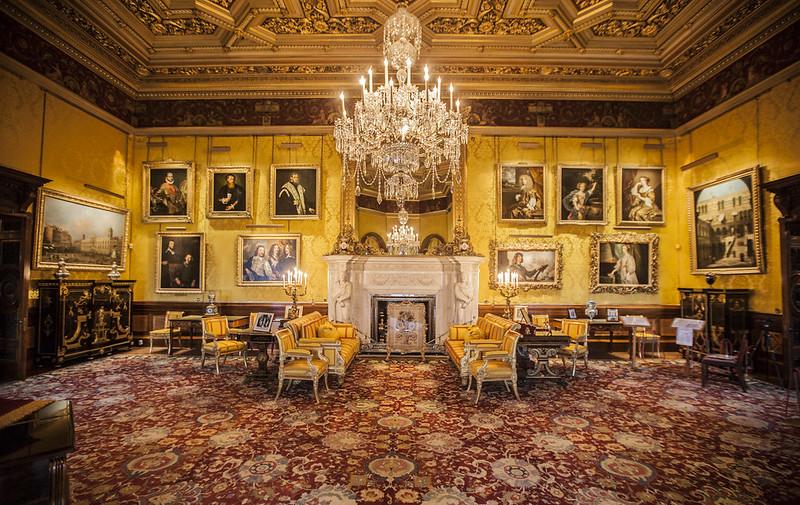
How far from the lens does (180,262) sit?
9422 millimetres

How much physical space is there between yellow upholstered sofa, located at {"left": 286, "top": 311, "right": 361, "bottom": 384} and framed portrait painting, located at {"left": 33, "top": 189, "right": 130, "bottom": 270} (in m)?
5.21

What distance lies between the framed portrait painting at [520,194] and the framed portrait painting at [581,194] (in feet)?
1.51

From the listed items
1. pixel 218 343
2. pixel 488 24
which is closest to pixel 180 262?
pixel 218 343

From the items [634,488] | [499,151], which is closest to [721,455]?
[634,488]

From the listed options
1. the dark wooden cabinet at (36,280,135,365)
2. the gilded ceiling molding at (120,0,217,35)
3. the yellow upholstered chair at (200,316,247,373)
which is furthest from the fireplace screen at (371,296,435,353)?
the gilded ceiling molding at (120,0,217,35)

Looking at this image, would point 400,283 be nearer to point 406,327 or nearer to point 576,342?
point 406,327

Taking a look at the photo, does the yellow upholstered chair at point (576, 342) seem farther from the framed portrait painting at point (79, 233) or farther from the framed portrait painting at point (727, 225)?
the framed portrait painting at point (79, 233)

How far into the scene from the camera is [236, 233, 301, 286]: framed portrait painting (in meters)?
9.36

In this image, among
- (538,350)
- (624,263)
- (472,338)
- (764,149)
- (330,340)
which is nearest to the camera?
(330,340)

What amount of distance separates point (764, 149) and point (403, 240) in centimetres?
722

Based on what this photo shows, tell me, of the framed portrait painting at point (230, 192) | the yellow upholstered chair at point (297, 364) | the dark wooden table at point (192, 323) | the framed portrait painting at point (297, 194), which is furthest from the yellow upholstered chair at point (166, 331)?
the yellow upholstered chair at point (297, 364)

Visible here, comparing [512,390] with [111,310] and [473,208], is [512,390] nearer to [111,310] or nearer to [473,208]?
[473,208]

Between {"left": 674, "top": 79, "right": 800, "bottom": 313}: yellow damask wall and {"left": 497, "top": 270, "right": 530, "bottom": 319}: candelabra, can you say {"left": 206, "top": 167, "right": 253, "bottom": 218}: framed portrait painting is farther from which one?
{"left": 674, "top": 79, "right": 800, "bottom": 313}: yellow damask wall

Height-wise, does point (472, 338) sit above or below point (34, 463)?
below
